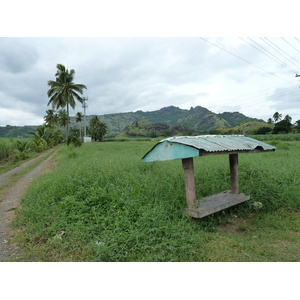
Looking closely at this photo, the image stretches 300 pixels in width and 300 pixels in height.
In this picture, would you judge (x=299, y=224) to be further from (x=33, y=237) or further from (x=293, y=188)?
(x=33, y=237)

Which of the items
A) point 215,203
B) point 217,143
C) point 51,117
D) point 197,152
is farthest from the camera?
point 51,117

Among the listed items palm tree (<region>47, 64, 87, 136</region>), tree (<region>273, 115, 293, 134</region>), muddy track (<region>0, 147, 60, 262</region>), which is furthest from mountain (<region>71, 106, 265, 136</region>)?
muddy track (<region>0, 147, 60, 262</region>)

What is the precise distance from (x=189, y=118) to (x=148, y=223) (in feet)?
384

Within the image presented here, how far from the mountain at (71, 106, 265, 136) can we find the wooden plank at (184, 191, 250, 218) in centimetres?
4311

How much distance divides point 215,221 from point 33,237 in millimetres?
3309

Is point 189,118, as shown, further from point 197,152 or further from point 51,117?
point 197,152

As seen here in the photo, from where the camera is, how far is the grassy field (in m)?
3.11

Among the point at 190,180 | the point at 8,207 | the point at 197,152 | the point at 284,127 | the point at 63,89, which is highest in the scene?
the point at 63,89

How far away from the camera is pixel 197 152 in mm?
3531

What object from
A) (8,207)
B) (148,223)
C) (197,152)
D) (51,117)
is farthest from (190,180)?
(51,117)

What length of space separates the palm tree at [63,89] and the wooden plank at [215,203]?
22.5 meters

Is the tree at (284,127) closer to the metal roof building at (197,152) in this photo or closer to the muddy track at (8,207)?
the metal roof building at (197,152)

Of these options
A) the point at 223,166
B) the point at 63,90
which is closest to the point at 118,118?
the point at 63,90

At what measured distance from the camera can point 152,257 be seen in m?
2.92
